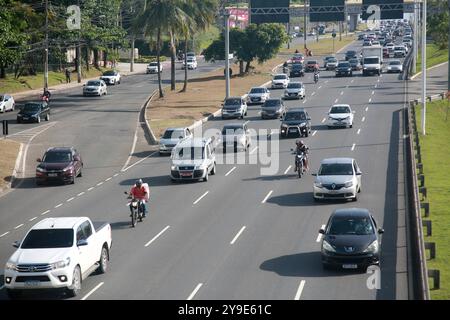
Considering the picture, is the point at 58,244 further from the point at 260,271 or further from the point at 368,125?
the point at 368,125

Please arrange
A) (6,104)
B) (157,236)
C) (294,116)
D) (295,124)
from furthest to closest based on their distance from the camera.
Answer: (6,104), (294,116), (295,124), (157,236)

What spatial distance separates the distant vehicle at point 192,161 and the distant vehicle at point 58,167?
15.1 ft

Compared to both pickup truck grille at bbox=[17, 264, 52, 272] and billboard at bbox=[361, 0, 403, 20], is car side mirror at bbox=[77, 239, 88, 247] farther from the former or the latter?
billboard at bbox=[361, 0, 403, 20]

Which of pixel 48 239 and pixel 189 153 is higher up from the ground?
pixel 189 153

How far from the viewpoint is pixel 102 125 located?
63.9m

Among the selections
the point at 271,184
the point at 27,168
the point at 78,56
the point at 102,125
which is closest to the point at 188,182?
the point at 271,184

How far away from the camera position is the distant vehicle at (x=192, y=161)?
135 ft

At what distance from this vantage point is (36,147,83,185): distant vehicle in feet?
138

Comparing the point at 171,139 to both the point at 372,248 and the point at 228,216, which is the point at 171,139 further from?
the point at 372,248

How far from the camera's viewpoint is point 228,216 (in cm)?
3328

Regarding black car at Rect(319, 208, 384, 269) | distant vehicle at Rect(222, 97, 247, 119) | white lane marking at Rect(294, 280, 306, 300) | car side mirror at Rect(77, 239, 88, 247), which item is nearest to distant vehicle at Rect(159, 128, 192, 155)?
distant vehicle at Rect(222, 97, 247, 119)

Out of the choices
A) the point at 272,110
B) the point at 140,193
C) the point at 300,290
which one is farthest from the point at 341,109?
the point at 300,290

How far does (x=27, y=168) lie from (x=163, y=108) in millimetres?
26129

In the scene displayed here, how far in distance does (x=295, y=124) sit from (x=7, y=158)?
16.3 m
